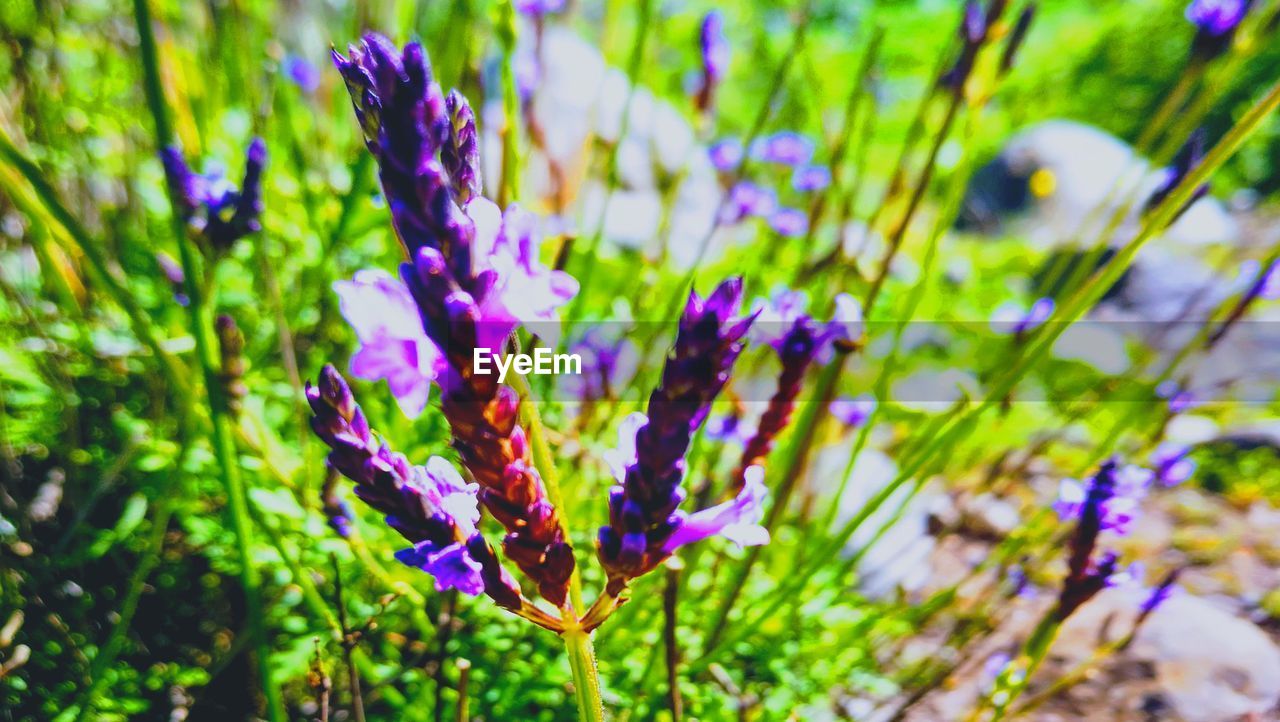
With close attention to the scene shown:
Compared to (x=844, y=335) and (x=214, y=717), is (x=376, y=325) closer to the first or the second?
(x=844, y=335)

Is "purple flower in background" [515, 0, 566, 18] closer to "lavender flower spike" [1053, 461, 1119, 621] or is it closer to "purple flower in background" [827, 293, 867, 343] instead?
"purple flower in background" [827, 293, 867, 343]

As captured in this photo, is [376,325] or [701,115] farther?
[701,115]

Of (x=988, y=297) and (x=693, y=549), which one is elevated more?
(x=988, y=297)

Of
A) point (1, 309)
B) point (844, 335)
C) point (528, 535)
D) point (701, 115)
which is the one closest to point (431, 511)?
point (528, 535)

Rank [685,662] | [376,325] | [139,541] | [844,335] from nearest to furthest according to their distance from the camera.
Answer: [376,325] → [844,335] → [685,662] → [139,541]

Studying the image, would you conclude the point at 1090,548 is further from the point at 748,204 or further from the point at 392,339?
the point at 748,204

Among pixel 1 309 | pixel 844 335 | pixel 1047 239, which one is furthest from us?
pixel 1047 239

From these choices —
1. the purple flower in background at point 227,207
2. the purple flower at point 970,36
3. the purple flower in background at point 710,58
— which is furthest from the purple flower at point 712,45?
the purple flower in background at point 227,207

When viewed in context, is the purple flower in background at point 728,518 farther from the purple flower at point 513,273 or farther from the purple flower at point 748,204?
the purple flower at point 748,204
